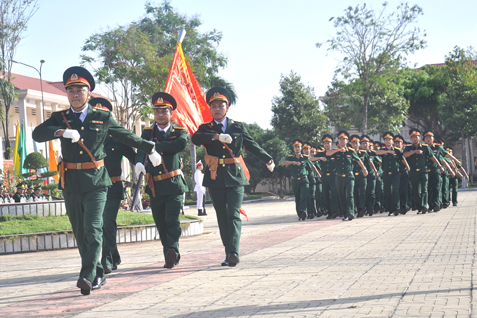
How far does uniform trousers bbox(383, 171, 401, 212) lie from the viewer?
16.4 meters

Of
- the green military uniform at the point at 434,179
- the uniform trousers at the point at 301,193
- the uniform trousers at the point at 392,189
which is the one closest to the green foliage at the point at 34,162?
the uniform trousers at the point at 301,193

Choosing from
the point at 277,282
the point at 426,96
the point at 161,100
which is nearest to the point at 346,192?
the point at 161,100

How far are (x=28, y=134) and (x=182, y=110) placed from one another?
43.6 meters

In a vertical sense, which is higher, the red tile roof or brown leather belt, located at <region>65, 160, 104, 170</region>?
the red tile roof

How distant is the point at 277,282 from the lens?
19.9ft

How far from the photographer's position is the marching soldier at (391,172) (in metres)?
16.4

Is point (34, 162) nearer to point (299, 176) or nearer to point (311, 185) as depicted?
point (311, 185)

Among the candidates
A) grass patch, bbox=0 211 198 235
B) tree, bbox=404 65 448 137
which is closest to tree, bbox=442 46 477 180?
tree, bbox=404 65 448 137

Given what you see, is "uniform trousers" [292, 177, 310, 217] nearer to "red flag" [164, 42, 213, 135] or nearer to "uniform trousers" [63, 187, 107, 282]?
"red flag" [164, 42, 213, 135]

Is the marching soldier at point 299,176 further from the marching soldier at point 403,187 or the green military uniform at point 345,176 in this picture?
the marching soldier at point 403,187

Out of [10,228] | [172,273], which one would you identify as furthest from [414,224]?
[10,228]

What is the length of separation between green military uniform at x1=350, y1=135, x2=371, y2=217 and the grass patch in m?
6.13

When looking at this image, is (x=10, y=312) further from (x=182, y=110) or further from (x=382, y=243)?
(x=182, y=110)

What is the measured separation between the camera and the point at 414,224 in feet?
40.8
